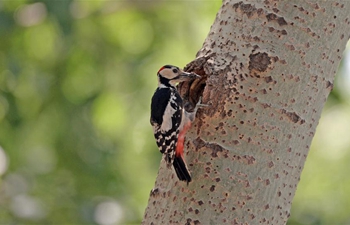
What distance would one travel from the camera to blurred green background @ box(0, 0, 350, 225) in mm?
5500

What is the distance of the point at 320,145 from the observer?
20.9 ft

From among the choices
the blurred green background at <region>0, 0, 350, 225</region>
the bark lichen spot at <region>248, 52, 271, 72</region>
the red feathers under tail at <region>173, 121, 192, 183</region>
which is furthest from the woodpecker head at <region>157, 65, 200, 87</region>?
the blurred green background at <region>0, 0, 350, 225</region>

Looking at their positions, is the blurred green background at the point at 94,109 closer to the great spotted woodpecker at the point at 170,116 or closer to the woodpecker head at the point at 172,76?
the woodpecker head at the point at 172,76

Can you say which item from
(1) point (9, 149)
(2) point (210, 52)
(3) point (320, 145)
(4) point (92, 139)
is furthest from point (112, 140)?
(2) point (210, 52)

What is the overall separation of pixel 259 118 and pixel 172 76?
963 mm

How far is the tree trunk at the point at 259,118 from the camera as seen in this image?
2322 mm

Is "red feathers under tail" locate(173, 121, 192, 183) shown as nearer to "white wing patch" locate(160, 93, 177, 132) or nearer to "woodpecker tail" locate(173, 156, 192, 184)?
"woodpecker tail" locate(173, 156, 192, 184)

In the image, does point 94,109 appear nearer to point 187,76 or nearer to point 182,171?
point 187,76

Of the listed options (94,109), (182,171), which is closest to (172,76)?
(182,171)

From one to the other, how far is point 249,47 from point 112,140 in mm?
3858

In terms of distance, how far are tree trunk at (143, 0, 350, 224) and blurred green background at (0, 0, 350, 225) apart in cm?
286

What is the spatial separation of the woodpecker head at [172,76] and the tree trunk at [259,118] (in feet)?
1.20

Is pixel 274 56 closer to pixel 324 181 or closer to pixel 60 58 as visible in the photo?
pixel 60 58

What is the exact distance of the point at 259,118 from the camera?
2393 millimetres
